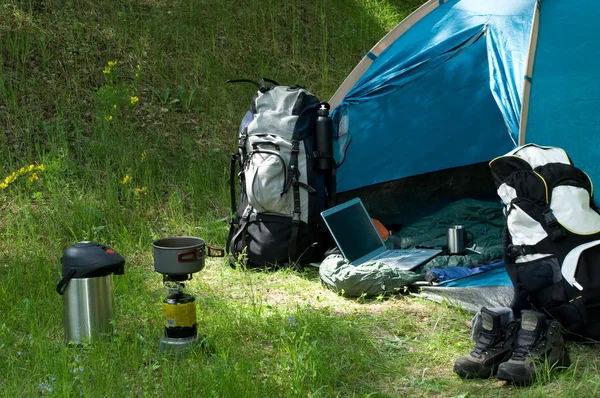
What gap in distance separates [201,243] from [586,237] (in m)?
1.61

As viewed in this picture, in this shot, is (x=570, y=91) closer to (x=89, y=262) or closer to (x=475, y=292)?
(x=475, y=292)

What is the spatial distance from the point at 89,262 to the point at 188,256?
18.6 inches

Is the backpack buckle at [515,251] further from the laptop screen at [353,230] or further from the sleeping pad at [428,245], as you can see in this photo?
the laptop screen at [353,230]

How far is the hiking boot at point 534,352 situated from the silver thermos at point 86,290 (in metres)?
1.70

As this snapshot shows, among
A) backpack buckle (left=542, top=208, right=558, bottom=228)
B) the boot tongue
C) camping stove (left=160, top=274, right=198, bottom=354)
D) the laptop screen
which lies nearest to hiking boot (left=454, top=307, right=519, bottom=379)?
the boot tongue

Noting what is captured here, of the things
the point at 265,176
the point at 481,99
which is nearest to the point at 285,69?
the point at 481,99

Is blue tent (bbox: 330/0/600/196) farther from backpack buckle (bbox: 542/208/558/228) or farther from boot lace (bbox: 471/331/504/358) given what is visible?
boot lace (bbox: 471/331/504/358)

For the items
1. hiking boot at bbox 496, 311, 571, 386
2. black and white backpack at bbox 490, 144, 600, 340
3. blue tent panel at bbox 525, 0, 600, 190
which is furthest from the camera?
blue tent panel at bbox 525, 0, 600, 190

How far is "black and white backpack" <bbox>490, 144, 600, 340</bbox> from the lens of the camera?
3.02 meters

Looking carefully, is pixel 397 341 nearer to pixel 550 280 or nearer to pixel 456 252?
pixel 550 280

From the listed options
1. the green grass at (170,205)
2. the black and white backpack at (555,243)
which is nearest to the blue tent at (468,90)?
the black and white backpack at (555,243)

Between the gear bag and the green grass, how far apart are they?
160mm

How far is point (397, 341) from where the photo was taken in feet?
10.8

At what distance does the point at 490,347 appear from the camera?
291 cm
